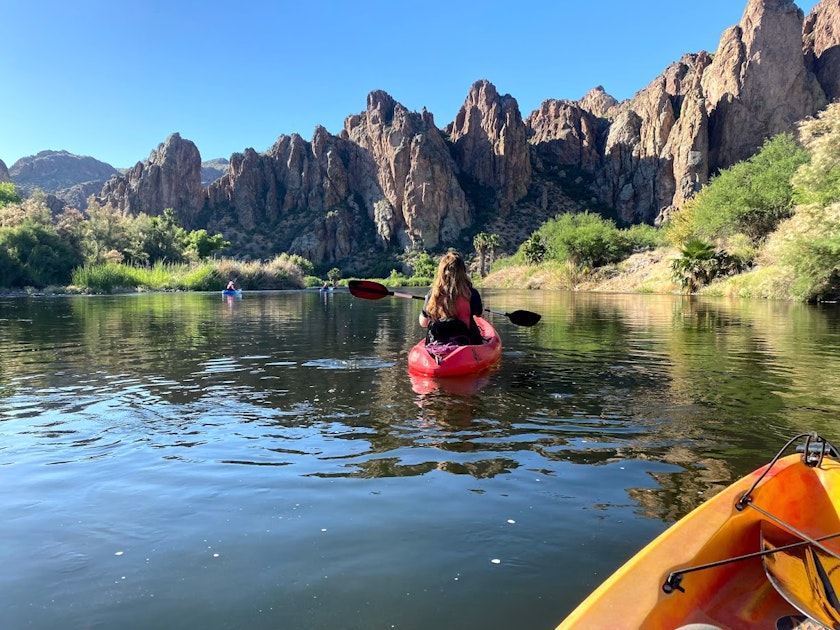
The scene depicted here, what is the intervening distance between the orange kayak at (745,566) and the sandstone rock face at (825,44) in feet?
476

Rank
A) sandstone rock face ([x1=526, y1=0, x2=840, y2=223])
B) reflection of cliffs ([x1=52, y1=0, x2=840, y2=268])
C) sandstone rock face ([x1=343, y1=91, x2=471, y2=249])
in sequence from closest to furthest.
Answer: sandstone rock face ([x1=526, y1=0, x2=840, y2=223]), reflection of cliffs ([x1=52, y1=0, x2=840, y2=268]), sandstone rock face ([x1=343, y1=91, x2=471, y2=249])

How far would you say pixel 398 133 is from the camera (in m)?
155

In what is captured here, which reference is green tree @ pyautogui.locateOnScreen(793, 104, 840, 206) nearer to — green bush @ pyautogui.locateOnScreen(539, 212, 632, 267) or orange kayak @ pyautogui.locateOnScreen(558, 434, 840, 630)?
orange kayak @ pyautogui.locateOnScreen(558, 434, 840, 630)

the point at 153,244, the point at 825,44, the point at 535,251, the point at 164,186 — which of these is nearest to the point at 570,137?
the point at 825,44

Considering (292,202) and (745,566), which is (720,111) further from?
(745,566)

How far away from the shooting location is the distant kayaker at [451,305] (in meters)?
9.32

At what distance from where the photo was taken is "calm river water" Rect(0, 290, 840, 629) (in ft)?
10.2

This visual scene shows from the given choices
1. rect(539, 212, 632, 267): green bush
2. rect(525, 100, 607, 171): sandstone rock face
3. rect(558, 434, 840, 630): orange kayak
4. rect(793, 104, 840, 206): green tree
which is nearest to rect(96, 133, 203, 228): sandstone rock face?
rect(525, 100, 607, 171): sandstone rock face

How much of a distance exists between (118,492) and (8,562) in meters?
1.18

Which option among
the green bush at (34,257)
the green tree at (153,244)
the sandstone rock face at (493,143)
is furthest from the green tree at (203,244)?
the sandstone rock face at (493,143)

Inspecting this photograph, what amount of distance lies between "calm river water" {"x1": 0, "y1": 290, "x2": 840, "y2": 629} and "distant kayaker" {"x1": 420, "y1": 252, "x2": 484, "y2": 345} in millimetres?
980

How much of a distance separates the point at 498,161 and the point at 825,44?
75.5 m

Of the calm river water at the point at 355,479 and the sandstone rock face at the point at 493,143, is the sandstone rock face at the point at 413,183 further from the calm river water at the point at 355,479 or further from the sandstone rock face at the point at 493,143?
the calm river water at the point at 355,479

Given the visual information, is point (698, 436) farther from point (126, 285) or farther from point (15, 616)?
point (126, 285)
